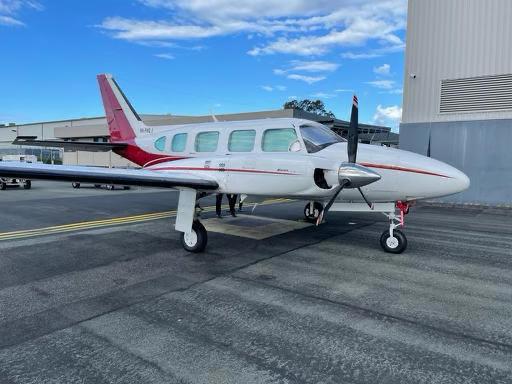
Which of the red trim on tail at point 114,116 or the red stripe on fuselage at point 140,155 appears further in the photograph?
the red trim on tail at point 114,116

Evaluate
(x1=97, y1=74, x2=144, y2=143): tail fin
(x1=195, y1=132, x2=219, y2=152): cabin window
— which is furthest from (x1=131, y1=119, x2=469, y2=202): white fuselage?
(x1=97, y1=74, x2=144, y2=143): tail fin

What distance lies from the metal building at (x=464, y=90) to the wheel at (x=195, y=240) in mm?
14776

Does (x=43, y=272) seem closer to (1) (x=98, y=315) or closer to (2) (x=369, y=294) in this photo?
(1) (x=98, y=315)

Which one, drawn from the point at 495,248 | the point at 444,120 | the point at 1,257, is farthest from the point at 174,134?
the point at 444,120

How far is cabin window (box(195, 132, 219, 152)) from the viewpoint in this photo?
9.31m

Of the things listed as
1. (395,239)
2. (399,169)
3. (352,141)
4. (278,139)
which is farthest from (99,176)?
(395,239)

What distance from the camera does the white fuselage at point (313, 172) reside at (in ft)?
24.5

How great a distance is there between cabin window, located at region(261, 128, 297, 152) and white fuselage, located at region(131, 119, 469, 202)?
76 mm

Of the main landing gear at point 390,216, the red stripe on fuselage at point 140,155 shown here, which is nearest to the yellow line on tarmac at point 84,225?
the red stripe on fuselage at point 140,155

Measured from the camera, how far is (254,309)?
5.28 m

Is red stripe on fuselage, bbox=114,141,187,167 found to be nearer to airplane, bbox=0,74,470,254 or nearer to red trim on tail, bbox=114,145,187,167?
red trim on tail, bbox=114,145,187,167

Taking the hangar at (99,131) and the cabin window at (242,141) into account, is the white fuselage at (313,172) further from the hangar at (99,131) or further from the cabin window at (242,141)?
the hangar at (99,131)

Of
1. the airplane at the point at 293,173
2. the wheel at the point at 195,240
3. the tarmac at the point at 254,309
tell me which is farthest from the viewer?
the wheel at the point at 195,240

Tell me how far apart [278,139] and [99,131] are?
50.5m
